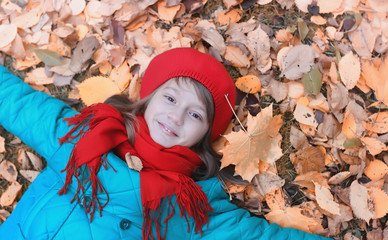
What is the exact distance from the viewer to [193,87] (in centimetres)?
193

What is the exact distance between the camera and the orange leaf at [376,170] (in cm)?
213

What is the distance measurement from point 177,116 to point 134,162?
1.14 feet

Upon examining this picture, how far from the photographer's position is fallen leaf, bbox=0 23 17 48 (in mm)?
2330

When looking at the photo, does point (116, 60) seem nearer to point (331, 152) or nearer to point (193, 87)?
point (193, 87)

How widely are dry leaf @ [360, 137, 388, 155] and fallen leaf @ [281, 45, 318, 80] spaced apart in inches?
22.7

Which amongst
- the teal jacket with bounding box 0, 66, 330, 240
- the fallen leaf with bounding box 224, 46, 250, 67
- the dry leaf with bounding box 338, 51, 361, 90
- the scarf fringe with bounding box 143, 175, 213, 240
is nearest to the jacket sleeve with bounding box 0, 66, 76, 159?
the teal jacket with bounding box 0, 66, 330, 240

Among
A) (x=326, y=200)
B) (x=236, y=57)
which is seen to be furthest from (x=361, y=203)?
(x=236, y=57)

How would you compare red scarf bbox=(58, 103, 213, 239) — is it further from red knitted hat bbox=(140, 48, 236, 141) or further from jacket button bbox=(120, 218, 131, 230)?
red knitted hat bbox=(140, 48, 236, 141)

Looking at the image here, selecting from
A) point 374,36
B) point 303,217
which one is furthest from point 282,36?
point 303,217

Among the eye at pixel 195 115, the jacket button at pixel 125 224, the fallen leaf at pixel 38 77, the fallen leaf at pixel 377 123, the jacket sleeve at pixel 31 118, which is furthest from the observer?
the fallen leaf at pixel 38 77

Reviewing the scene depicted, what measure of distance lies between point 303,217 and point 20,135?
1.83 metres

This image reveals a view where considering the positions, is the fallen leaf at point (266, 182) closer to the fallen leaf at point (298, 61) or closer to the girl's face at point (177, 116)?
the girl's face at point (177, 116)

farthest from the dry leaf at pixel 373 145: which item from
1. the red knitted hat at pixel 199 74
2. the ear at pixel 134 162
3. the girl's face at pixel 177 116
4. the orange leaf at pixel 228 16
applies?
the ear at pixel 134 162

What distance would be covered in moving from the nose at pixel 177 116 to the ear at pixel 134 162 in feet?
0.97
